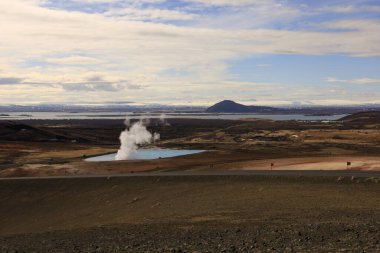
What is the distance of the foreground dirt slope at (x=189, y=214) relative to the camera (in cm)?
1750

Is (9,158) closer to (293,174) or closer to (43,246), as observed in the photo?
(293,174)

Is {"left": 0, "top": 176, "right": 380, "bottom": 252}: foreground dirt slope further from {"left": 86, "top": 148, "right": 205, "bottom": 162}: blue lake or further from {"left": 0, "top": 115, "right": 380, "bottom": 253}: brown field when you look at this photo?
{"left": 86, "top": 148, "right": 205, "bottom": 162}: blue lake

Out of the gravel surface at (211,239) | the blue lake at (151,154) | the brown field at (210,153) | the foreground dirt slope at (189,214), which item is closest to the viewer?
the gravel surface at (211,239)

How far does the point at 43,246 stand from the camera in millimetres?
18281

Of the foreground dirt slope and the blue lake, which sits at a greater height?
the foreground dirt slope

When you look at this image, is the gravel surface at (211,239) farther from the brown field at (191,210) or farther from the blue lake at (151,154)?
the blue lake at (151,154)

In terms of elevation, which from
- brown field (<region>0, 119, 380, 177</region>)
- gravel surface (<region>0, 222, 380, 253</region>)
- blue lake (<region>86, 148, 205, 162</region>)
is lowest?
blue lake (<region>86, 148, 205, 162</region>)

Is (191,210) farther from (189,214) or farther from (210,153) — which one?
(210,153)

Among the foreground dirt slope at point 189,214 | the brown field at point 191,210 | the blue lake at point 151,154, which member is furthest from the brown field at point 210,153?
the foreground dirt slope at point 189,214

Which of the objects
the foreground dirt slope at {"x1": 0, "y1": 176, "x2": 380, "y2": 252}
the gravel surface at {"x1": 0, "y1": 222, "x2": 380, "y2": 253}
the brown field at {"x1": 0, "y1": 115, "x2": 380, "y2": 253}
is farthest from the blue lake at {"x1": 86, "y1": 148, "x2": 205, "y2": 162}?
the gravel surface at {"x1": 0, "y1": 222, "x2": 380, "y2": 253}

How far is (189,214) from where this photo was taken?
2602 cm

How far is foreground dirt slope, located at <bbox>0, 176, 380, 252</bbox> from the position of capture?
1750cm

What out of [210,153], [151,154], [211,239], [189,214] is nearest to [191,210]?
[189,214]

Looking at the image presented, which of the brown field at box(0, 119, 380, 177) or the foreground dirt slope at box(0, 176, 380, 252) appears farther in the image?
the brown field at box(0, 119, 380, 177)
